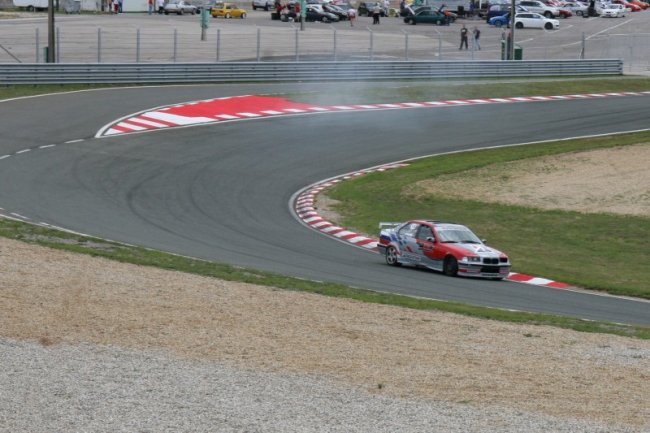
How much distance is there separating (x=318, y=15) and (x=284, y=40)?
21.6 meters

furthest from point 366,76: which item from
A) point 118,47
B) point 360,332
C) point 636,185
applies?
point 360,332

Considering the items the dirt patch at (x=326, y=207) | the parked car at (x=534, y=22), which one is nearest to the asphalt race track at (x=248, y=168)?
the dirt patch at (x=326, y=207)

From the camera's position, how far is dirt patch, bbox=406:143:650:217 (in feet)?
99.3

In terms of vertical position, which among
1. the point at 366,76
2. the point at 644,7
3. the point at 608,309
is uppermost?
the point at 644,7

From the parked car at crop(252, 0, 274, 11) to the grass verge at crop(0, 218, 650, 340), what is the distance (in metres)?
88.2

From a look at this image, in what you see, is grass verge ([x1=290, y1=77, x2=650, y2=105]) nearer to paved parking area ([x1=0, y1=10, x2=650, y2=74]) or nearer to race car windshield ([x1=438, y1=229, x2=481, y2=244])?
paved parking area ([x1=0, y1=10, x2=650, y2=74])

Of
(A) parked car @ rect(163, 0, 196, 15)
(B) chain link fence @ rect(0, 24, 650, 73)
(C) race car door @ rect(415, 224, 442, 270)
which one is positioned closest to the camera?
(C) race car door @ rect(415, 224, 442, 270)

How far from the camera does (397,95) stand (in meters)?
47.7

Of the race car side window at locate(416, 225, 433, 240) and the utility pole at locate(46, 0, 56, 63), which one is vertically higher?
the utility pole at locate(46, 0, 56, 63)

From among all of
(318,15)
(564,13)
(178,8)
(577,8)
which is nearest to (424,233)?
(318,15)

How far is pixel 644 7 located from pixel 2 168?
297ft

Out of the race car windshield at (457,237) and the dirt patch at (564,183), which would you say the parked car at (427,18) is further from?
the race car windshield at (457,237)

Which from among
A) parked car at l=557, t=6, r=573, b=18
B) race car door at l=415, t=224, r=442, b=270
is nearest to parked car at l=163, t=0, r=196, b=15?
parked car at l=557, t=6, r=573, b=18

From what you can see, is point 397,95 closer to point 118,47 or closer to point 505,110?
point 505,110
